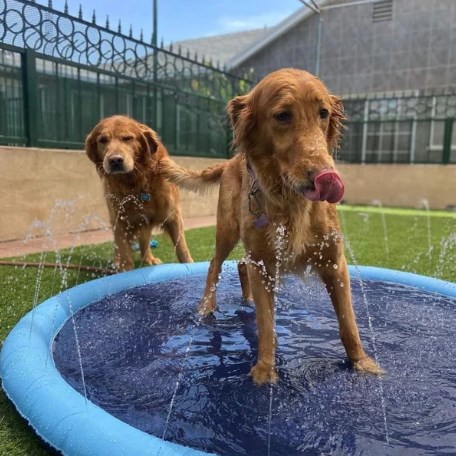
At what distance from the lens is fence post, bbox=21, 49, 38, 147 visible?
6.76 meters

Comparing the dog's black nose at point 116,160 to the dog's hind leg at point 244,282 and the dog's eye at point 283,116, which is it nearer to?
the dog's hind leg at point 244,282

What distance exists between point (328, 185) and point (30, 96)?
6.33 meters

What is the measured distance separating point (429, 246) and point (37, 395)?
643 centimetres

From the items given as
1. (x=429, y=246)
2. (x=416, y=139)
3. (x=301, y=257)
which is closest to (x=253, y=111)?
(x=301, y=257)

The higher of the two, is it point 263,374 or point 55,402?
point 55,402

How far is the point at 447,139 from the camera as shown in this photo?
1453cm

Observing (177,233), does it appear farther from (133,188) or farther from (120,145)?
(120,145)

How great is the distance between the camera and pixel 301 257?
2609 millimetres

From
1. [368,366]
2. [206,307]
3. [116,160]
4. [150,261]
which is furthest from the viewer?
[150,261]

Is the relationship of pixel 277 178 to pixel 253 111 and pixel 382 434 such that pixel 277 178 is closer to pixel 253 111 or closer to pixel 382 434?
pixel 253 111

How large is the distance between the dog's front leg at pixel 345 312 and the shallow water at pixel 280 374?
91 mm

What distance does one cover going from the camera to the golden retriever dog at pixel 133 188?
4746 mm

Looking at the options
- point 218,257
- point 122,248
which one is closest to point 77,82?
point 122,248

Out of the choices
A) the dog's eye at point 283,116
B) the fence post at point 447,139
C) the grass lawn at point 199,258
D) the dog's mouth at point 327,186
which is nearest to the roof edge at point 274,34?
the fence post at point 447,139
